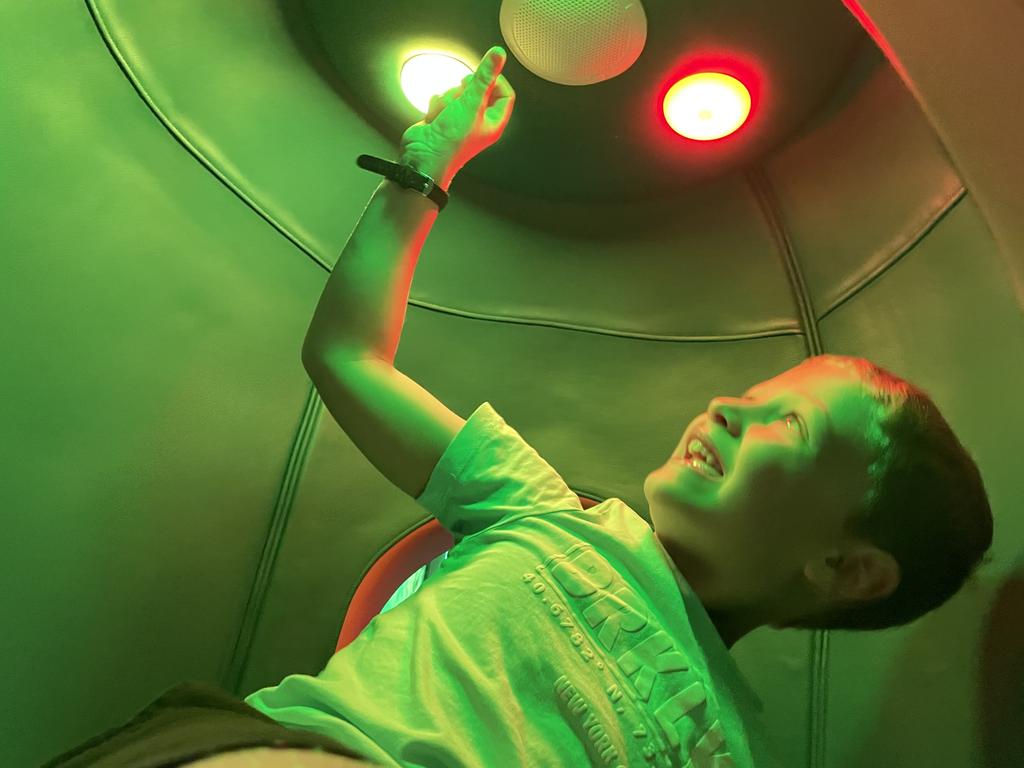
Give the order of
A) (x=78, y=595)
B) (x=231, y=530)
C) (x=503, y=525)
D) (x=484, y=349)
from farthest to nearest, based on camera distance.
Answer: (x=484, y=349), (x=231, y=530), (x=78, y=595), (x=503, y=525)

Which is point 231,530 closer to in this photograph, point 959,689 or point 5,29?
point 5,29

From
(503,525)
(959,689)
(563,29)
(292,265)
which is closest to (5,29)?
(292,265)

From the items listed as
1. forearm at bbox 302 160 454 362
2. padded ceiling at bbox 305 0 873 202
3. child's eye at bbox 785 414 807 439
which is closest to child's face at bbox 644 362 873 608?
child's eye at bbox 785 414 807 439

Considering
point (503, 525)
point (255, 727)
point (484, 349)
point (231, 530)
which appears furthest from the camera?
point (484, 349)

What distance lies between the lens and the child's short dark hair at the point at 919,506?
0.67 metres

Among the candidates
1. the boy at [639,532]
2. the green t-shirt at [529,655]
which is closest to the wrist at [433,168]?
the boy at [639,532]

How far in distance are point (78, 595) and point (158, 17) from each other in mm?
608

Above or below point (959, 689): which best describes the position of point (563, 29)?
above

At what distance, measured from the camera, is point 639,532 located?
28.5 inches

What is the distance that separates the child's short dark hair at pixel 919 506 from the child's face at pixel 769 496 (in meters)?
0.02

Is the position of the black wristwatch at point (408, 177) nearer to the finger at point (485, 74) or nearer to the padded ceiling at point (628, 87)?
the finger at point (485, 74)

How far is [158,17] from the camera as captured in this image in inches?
33.4

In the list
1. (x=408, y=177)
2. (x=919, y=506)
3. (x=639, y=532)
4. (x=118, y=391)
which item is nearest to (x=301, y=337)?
(x=118, y=391)

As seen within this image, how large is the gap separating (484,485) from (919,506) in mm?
372
